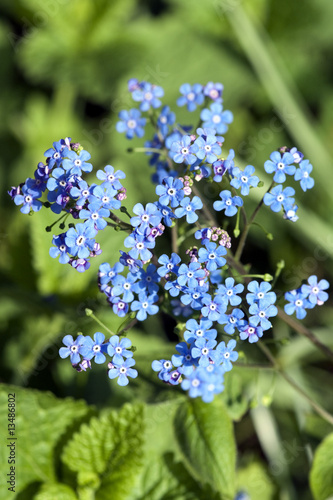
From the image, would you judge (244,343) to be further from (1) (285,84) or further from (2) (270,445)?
(1) (285,84)

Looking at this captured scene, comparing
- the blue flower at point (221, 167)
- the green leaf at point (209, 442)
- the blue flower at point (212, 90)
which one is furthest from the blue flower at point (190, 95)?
the green leaf at point (209, 442)

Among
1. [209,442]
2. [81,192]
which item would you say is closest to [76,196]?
[81,192]

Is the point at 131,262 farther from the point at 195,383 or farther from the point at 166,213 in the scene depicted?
the point at 195,383

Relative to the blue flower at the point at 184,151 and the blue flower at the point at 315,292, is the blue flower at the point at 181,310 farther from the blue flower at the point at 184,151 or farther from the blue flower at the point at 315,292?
the blue flower at the point at 184,151

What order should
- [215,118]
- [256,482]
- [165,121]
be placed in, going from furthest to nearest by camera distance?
1. [256,482]
2. [165,121]
3. [215,118]

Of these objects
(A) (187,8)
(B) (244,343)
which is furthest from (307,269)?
→ (A) (187,8)

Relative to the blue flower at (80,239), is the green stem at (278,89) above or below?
above

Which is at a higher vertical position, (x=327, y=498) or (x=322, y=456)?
(x=322, y=456)
